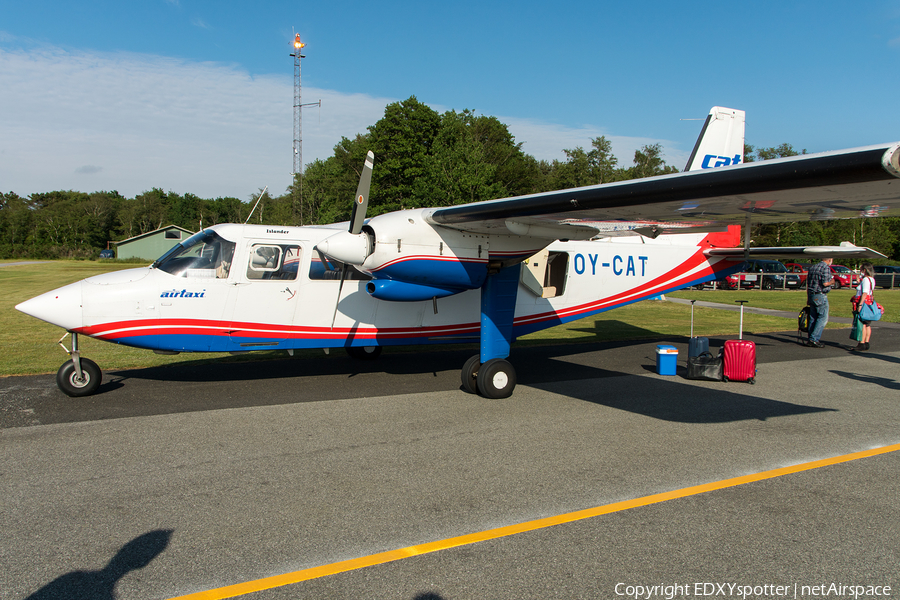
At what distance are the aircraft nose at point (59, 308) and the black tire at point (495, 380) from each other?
18.7ft

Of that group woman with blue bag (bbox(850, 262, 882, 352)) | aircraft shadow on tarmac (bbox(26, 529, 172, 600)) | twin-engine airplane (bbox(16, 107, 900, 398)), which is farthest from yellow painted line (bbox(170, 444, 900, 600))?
woman with blue bag (bbox(850, 262, 882, 352))

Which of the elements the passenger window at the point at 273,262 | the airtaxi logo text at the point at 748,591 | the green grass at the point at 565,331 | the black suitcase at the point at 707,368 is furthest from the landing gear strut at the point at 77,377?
the black suitcase at the point at 707,368

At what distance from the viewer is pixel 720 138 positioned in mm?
11359

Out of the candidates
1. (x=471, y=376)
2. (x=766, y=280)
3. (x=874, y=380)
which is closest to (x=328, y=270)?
(x=471, y=376)

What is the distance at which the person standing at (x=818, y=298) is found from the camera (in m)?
12.7

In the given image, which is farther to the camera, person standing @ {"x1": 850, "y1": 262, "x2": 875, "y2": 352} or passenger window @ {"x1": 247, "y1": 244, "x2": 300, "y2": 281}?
person standing @ {"x1": 850, "y1": 262, "x2": 875, "y2": 352}

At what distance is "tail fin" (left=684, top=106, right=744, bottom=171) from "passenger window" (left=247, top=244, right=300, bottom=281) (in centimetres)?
855

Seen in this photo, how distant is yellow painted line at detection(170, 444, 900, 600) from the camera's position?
10.9 feet

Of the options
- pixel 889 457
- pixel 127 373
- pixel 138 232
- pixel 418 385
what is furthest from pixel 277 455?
pixel 138 232

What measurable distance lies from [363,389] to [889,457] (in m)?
6.61

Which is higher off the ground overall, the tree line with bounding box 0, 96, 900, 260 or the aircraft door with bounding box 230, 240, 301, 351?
the tree line with bounding box 0, 96, 900, 260

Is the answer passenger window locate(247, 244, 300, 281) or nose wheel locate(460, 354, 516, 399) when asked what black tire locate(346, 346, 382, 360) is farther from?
nose wheel locate(460, 354, 516, 399)

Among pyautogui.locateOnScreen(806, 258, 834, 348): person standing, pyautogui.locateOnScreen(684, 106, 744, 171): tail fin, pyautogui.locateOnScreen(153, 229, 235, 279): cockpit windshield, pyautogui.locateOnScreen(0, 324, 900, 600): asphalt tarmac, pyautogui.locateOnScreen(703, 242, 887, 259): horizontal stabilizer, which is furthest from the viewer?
pyautogui.locateOnScreen(806, 258, 834, 348): person standing

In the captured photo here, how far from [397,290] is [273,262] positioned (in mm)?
2130
